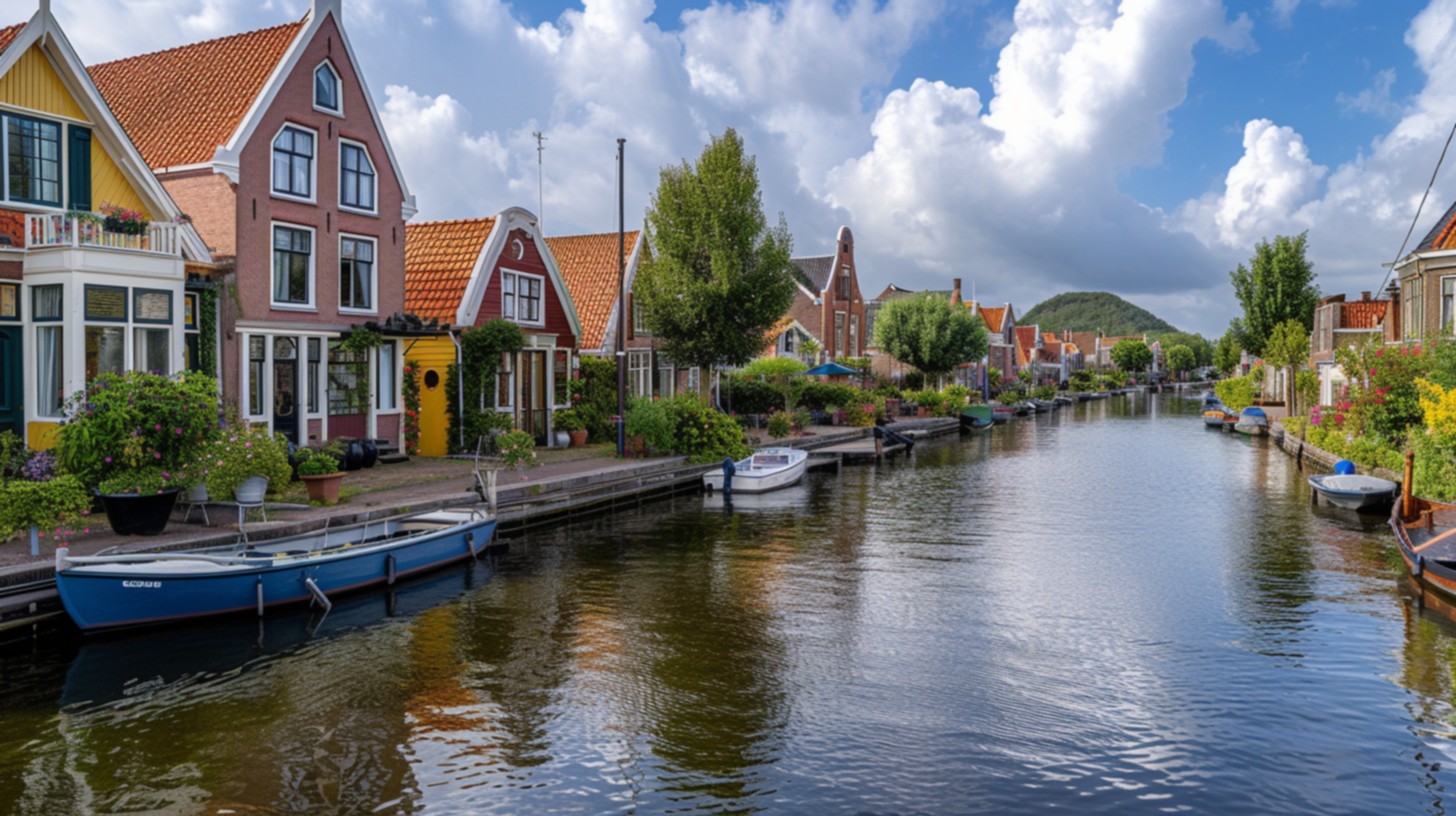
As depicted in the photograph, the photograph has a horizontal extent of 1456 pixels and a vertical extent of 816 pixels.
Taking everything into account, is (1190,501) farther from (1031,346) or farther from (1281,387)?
(1031,346)

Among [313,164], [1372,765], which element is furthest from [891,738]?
[313,164]

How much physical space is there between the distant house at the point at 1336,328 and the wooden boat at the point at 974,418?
18507 millimetres

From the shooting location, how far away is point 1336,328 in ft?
186

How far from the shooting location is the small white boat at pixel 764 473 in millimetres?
30750

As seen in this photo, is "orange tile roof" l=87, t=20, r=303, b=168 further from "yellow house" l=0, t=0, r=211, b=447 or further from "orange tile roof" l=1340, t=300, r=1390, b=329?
"orange tile roof" l=1340, t=300, r=1390, b=329

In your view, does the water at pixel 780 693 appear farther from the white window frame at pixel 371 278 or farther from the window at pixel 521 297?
the window at pixel 521 297

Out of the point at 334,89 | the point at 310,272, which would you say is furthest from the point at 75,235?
Answer: the point at 334,89

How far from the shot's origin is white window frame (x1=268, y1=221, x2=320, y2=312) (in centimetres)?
2455

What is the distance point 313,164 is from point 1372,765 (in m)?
25.1

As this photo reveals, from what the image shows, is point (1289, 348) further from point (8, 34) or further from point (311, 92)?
point (8, 34)

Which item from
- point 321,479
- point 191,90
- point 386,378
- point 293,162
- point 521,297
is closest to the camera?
Result: point 321,479

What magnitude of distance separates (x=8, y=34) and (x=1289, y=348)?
64933 millimetres

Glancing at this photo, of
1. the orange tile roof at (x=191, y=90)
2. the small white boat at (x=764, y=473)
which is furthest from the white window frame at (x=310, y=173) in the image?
the small white boat at (x=764, y=473)

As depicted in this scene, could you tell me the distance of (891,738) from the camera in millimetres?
10883
